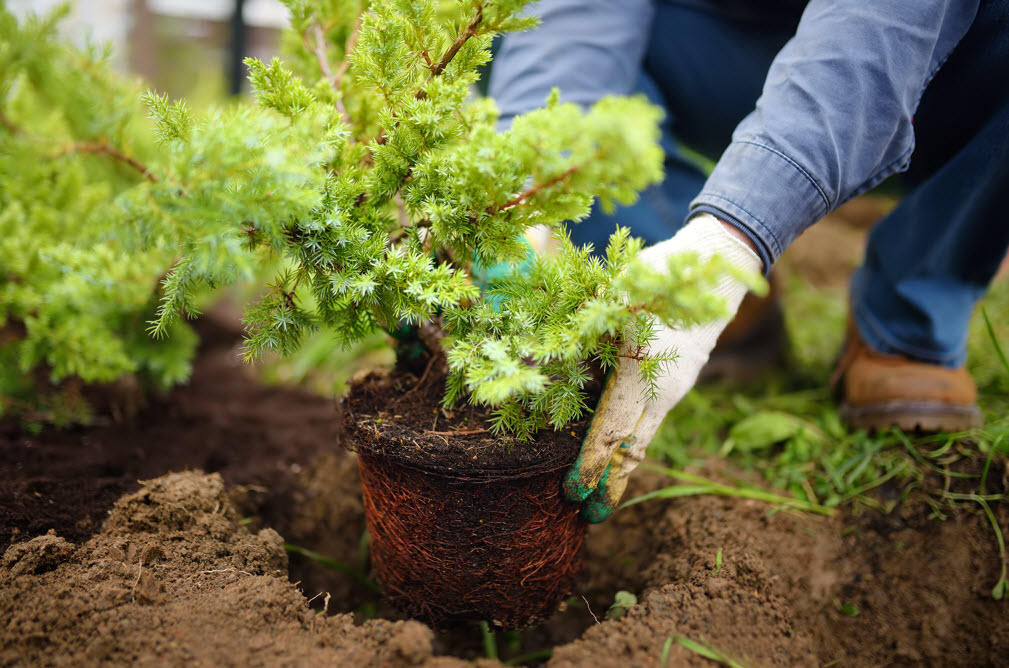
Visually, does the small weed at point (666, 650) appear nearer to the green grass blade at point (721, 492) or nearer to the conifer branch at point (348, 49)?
the green grass blade at point (721, 492)

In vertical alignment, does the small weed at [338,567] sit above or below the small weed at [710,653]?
below

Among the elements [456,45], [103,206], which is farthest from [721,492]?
[103,206]

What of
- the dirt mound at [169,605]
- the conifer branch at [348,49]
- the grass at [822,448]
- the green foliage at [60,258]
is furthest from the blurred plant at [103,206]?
the grass at [822,448]

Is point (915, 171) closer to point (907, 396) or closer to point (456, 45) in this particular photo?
point (907, 396)

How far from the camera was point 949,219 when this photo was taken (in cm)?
206

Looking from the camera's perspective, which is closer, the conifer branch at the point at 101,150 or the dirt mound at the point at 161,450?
the conifer branch at the point at 101,150

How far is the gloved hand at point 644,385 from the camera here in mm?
1431

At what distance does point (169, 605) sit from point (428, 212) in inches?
38.9

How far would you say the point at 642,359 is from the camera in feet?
4.45

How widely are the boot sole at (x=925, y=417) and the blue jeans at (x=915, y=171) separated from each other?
216 millimetres

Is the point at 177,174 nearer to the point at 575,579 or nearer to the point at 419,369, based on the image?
the point at 419,369

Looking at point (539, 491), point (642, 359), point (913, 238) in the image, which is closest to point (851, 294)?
point (913, 238)

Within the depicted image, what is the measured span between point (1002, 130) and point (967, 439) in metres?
0.95

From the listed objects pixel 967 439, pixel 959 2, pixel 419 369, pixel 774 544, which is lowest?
pixel 774 544
